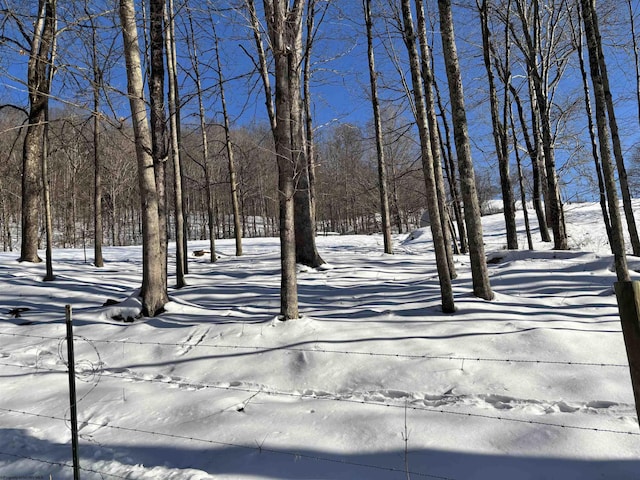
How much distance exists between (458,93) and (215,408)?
586cm

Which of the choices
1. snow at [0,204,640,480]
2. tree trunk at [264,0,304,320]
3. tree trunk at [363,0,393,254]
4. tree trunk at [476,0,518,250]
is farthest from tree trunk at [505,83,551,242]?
tree trunk at [264,0,304,320]

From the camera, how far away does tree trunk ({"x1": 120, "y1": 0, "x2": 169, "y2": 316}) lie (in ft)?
19.2

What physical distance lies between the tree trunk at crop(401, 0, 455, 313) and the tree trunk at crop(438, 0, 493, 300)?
0.57 meters

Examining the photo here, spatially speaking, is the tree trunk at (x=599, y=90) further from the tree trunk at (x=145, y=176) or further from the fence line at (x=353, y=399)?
the tree trunk at (x=145, y=176)

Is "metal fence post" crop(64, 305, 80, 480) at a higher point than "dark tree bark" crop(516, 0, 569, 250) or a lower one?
lower

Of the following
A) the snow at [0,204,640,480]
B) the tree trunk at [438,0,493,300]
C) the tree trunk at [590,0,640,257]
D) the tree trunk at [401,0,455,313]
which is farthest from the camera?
the tree trunk at [590,0,640,257]

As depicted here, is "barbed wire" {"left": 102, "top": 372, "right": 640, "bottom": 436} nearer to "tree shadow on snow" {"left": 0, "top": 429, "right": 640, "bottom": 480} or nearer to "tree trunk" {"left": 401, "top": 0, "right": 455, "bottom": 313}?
"tree shadow on snow" {"left": 0, "top": 429, "right": 640, "bottom": 480}

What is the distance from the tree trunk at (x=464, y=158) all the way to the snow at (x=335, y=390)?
481 millimetres

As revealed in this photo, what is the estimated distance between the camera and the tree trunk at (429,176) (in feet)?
17.8

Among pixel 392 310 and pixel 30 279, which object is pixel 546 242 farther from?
pixel 30 279

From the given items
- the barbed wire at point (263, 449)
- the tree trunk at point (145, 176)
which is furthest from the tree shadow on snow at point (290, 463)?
the tree trunk at point (145, 176)

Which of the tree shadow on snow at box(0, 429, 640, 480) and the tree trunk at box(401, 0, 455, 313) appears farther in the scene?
the tree trunk at box(401, 0, 455, 313)

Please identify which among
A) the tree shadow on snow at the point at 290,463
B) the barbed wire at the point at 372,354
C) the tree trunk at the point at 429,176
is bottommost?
the tree shadow on snow at the point at 290,463

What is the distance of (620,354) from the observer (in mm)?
3799
